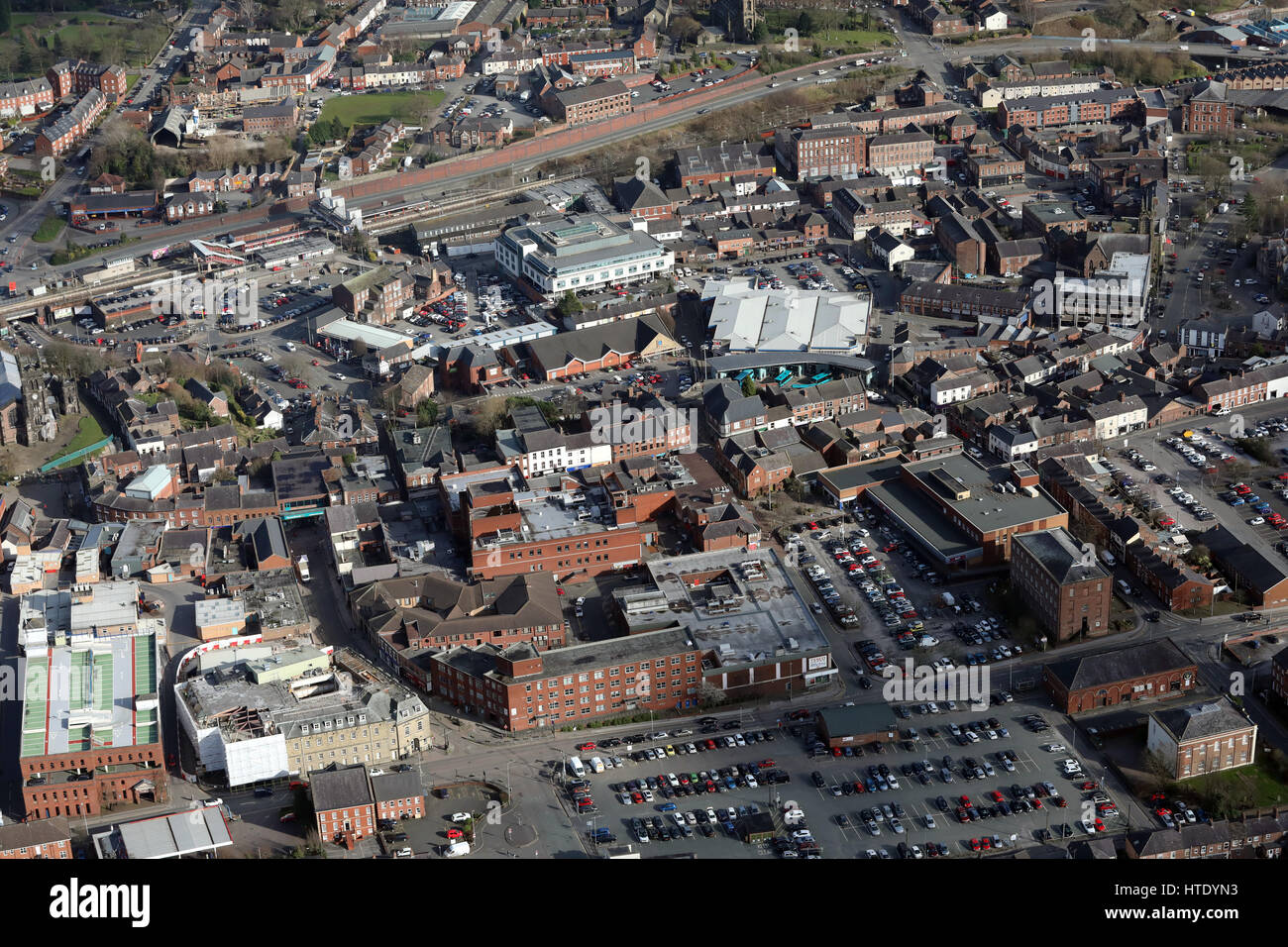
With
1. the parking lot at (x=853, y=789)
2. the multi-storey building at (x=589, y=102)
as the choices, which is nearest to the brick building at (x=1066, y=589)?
the parking lot at (x=853, y=789)

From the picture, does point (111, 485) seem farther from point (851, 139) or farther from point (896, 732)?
point (851, 139)

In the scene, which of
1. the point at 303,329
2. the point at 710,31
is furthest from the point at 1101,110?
the point at 303,329

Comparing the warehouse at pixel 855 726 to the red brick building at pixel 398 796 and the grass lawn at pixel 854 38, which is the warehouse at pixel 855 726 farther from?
the grass lawn at pixel 854 38

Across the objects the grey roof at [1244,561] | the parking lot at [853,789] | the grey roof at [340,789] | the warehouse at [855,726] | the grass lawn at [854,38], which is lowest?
the parking lot at [853,789]

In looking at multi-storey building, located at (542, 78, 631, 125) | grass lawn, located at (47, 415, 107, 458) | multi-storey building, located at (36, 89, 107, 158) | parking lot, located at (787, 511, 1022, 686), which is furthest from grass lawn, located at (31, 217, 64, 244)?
parking lot, located at (787, 511, 1022, 686)

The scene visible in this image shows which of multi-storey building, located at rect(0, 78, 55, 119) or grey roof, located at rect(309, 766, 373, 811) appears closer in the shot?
grey roof, located at rect(309, 766, 373, 811)

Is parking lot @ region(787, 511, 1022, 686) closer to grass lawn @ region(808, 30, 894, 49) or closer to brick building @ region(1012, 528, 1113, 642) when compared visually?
brick building @ region(1012, 528, 1113, 642)
